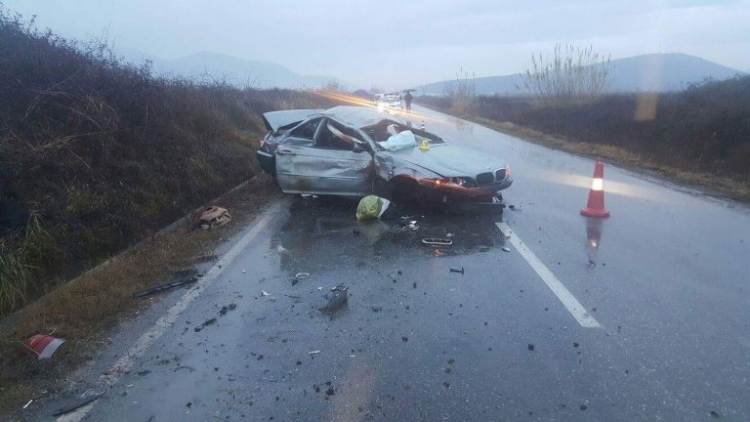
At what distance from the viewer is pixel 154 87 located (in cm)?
1130

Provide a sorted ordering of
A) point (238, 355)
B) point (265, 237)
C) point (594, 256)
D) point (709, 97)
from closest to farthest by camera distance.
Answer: point (238, 355)
point (594, 256)
point (265, 237)
point (709, 97)

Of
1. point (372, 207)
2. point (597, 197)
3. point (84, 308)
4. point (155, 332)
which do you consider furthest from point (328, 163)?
point (155, 332)

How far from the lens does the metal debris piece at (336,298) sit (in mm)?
4953

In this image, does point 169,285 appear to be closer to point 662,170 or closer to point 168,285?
point 168,285

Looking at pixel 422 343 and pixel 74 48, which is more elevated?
pixel 74 48

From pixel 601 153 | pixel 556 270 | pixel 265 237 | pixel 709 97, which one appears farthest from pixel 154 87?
pixel 709 97

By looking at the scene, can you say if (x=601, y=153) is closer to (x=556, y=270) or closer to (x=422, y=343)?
(x=556, y=270)

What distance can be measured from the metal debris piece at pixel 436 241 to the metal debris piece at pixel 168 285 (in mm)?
2920

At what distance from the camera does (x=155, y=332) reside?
4668mm

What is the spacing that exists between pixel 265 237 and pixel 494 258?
11.0 ft

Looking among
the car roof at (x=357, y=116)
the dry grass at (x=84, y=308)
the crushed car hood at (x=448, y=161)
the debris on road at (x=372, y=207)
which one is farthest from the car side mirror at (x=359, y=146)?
the dry grass at (x=84, y=308)

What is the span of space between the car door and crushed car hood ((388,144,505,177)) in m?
0.50

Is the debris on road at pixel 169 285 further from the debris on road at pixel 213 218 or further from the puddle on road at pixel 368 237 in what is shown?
the debris on road at pixel 213 218

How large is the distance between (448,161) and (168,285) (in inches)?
182
